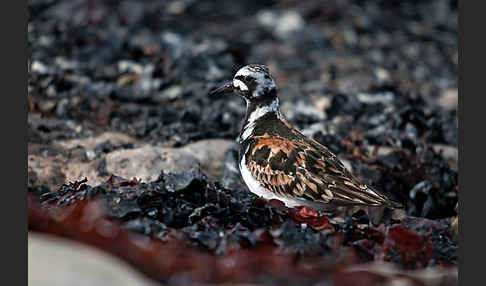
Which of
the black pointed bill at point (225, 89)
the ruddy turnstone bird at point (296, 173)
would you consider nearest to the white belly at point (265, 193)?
the ruddy turnstone bird at point (296, 173)

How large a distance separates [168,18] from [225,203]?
7.92 metres

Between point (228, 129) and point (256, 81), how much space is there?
2233 mm

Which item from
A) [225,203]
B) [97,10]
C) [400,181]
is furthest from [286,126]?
[97,10]

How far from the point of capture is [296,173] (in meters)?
5.38

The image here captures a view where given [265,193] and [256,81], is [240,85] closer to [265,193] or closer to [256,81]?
[256,81]

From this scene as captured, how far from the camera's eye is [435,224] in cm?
499

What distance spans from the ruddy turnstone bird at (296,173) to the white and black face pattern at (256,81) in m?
0.33

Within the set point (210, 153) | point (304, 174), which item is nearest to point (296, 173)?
point (304, 174)

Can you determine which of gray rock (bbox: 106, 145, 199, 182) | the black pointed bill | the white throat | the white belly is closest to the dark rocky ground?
gray rock (bbox: 106, 145, 199, 182)

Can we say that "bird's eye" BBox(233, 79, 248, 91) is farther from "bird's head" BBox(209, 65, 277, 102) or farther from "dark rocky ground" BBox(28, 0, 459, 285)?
"dark rocky ground" BBox(28, 0, 459, 285)

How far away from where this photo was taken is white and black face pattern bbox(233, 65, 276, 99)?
20.0 ft

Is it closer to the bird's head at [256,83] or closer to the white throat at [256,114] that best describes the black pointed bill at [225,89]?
the bird's head at [256,83]

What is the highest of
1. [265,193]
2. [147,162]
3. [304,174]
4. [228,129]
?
[228,129]

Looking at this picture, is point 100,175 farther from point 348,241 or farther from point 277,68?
point 277,68
